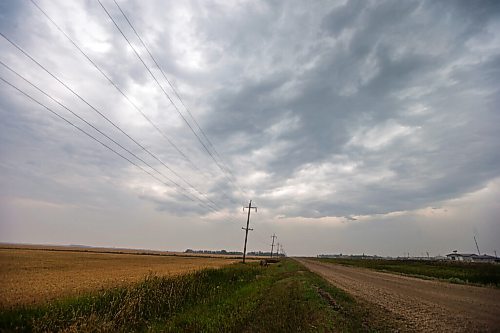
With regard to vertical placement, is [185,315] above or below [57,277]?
below

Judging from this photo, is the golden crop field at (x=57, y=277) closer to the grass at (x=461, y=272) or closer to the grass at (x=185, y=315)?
the grass at (x=185, y=315)

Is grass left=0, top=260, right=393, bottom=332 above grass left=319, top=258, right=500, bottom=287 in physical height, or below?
below

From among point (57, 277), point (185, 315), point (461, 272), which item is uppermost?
point (461, 272)

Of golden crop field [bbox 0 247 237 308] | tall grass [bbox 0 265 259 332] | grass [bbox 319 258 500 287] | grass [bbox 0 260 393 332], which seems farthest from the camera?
grass [bbox 319 258 500 287]

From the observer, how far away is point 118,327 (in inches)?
450

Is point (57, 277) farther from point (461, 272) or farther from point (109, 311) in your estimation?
point (461, 272)

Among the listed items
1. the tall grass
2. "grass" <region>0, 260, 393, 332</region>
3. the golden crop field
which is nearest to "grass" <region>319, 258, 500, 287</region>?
"grass" <region>0, 260, 393, 332</region>

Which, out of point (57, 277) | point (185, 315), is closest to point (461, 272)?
point (185, 315)

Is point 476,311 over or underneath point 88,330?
over

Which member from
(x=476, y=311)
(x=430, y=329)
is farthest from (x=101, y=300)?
(x=476, y=311)

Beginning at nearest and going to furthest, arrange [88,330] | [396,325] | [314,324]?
[88,330] < [314,324] < [396,325]

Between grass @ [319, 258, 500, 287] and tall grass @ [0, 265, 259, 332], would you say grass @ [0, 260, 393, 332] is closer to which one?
tall grass @ [0, 265, 259, 332]

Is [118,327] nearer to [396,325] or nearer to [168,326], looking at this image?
[168,326]

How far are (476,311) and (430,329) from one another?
6929 mm
